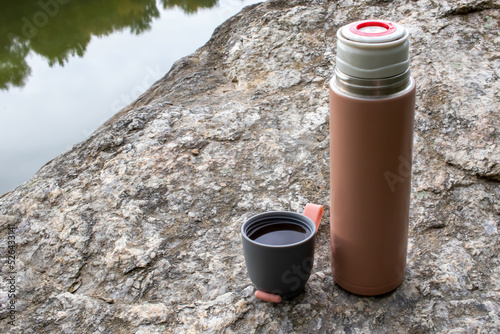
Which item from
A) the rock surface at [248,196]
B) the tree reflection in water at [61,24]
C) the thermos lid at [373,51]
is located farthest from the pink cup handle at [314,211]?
the tree reflection in water at [61,24]

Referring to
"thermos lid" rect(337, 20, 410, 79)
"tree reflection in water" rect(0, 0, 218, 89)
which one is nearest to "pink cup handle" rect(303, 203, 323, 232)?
"thermos lid" rect(337, 20, 410, 79)

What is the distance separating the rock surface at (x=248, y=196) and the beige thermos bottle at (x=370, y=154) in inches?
3.1

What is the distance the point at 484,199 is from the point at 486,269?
191 millimetres

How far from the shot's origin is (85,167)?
1362 mm

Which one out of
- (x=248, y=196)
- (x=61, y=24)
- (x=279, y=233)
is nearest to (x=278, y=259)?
(x=279, y=233)

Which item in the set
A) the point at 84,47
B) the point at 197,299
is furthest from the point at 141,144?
the point at 84,47

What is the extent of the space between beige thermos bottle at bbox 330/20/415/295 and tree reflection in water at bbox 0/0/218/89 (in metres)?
3.55

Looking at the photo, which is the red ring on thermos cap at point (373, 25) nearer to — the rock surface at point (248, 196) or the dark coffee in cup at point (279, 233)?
the dark coffee in cup at point (279, 233)

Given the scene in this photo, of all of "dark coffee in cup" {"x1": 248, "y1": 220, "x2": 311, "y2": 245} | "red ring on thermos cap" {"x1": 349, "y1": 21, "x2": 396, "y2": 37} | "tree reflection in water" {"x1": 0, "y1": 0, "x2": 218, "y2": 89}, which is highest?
"red ring on thermos cap" {"x1": 349, "y1": 21, "x2": 396, "y2": 37}

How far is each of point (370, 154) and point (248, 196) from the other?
0.44 meters

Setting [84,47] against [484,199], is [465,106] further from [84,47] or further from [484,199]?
[84,47]

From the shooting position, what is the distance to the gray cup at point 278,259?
880 mm

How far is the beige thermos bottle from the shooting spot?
2.60ft

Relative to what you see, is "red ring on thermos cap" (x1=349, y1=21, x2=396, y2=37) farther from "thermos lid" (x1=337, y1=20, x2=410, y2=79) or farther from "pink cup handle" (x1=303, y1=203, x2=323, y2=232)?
"pink cup handle" (x1=303, y1=203, x2=323, y2=232)
